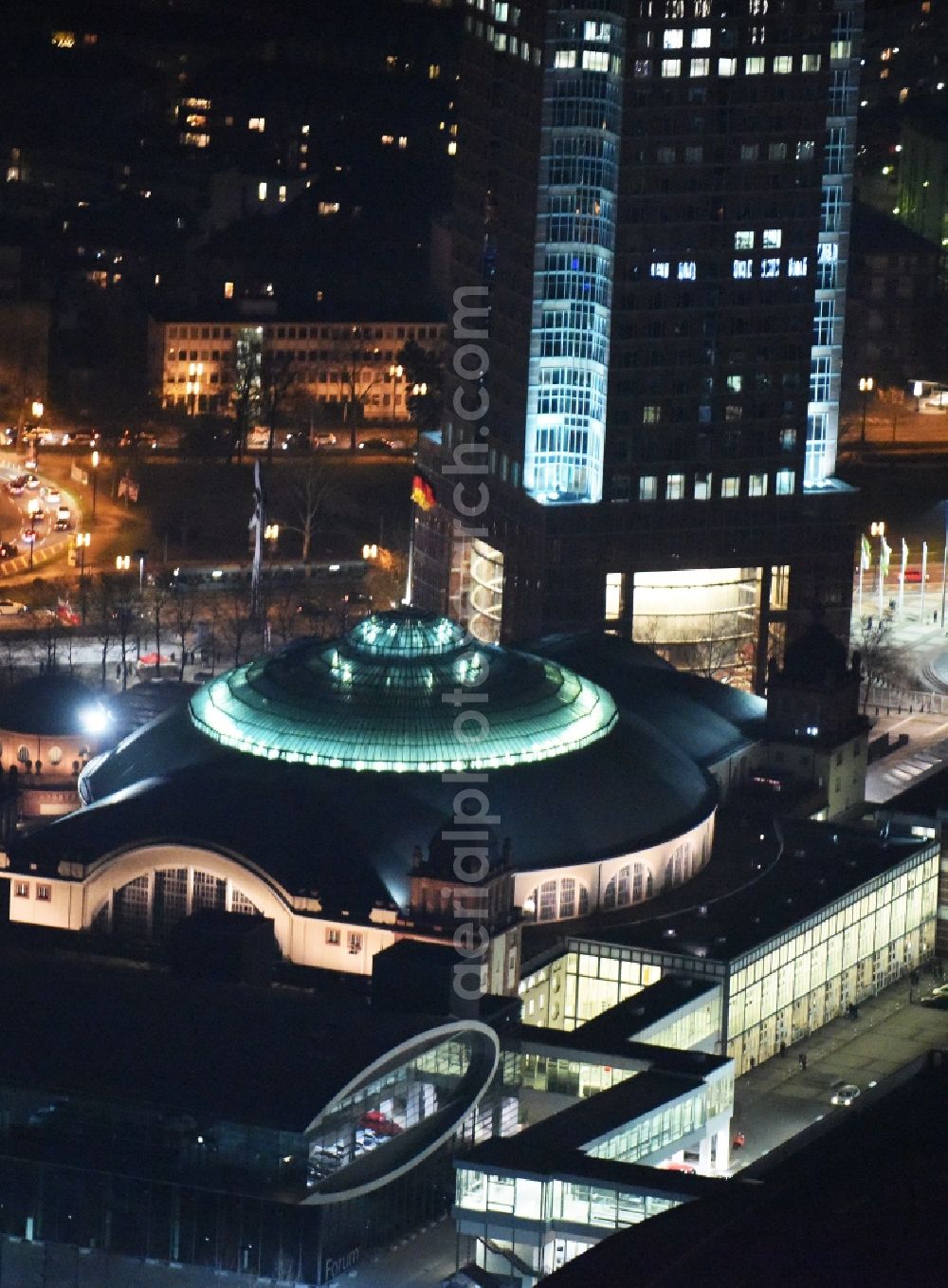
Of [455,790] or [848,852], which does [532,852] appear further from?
[848,852]

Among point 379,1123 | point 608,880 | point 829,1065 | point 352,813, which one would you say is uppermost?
point 352,813

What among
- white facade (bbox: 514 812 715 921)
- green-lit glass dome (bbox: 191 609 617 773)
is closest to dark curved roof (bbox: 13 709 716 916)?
white facade (bbox: 514 812 715 921)

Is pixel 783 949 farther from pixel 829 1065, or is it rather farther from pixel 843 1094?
pixel 843 1094

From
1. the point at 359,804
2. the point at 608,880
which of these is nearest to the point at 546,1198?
the point at 359,804

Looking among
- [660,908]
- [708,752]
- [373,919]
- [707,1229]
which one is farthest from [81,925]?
[707,1229]

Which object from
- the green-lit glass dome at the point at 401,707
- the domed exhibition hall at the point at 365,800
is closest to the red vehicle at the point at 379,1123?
the domed exhibition hall at the point at 365,800

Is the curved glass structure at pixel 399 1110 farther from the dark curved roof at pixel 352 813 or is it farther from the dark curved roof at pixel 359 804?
the dark curved roof at pixel 352 813
